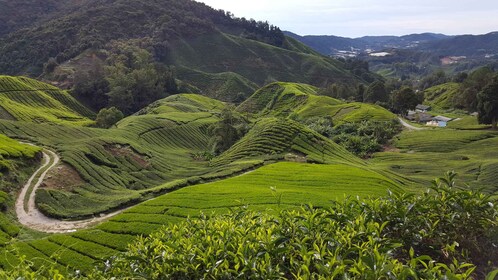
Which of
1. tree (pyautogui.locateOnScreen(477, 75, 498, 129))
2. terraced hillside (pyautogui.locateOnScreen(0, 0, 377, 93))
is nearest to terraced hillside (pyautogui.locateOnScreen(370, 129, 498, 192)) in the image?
tree (pyautogui.locateOnScreen(477, 75, 498, 129))

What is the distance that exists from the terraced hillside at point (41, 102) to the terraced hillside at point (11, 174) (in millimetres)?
46105

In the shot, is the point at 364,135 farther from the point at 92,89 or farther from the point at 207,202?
the point at 92,89

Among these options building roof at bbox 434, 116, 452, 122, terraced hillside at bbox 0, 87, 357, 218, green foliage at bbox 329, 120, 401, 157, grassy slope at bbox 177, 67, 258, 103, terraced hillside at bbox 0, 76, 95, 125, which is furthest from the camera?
grassy slope at bbox 177, 67, 258, 103

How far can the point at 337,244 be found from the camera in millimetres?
7496

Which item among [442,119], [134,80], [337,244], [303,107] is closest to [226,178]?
[337,244]

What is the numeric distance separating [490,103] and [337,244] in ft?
266

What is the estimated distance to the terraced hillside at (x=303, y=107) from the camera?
91875mm

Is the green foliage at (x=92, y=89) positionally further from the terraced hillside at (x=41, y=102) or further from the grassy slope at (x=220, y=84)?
the grassy slope at (x=220, y=84)

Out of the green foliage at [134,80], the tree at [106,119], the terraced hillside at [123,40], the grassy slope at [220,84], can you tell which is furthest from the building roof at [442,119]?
the green foliage at [134,80]

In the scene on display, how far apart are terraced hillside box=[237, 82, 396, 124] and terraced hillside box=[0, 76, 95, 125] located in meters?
50.5

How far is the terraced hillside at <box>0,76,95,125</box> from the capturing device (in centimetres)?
8675

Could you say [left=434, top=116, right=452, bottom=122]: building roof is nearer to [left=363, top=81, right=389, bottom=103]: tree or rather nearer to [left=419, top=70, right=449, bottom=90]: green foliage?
[left=363, top=81, right=389, bottom=103]: tree

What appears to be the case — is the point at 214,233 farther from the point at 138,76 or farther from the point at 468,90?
the point at 138,76

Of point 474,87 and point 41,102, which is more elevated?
point 474,87
